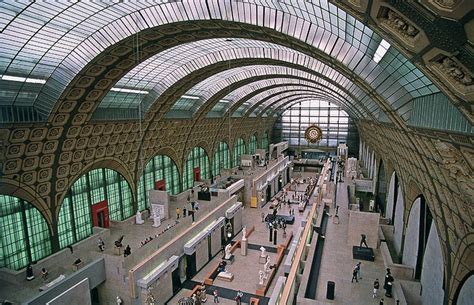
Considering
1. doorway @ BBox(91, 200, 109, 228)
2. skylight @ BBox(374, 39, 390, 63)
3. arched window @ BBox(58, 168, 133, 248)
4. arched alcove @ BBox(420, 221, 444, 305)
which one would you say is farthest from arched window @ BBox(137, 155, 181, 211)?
skylight @ BBox(374, 39, 390, 63)

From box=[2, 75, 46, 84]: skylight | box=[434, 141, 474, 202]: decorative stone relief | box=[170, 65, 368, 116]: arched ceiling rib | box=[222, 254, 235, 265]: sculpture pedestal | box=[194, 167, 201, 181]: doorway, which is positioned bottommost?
box=[222, 254, 235, 265]: sculpture pedestal

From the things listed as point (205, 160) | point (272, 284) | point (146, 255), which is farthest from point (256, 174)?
point (146, 255)

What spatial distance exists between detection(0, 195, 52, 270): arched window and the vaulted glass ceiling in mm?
5998

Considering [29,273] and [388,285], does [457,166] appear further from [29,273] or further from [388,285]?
[29,273]

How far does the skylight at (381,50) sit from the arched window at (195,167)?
102 feet

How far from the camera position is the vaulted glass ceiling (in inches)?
519

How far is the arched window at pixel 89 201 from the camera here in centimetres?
2397

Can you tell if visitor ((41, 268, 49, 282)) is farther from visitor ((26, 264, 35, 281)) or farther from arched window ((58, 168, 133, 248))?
arched window ((58, 168, 133, 248))

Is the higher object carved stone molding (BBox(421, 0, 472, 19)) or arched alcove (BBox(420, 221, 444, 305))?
carved stone molding (BBox(421, 0, 472, 19))

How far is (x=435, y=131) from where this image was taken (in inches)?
368

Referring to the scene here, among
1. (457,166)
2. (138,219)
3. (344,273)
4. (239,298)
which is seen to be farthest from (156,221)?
(457,166)

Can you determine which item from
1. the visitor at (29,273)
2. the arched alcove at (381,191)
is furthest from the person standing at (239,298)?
the arched alcove at (381,191)

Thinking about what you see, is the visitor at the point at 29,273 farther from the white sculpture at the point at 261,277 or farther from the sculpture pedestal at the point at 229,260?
the white sculpture at the point at 261,277

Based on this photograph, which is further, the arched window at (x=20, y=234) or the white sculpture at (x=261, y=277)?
the white sculpture at (x=261, y=277)
